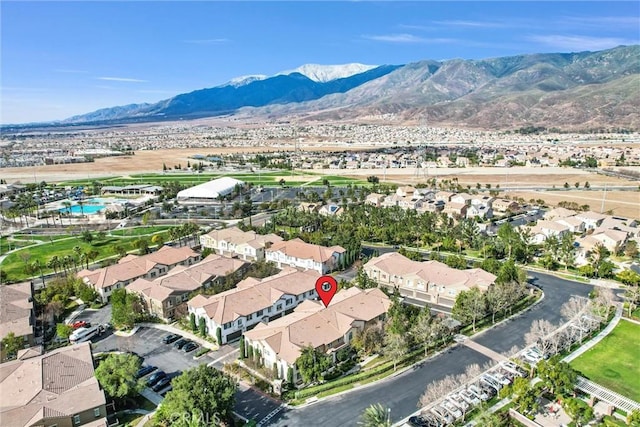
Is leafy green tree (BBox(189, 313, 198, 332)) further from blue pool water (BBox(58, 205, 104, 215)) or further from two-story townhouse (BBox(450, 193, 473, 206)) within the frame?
blue pool water (BBox(58, 205, 104, 215))

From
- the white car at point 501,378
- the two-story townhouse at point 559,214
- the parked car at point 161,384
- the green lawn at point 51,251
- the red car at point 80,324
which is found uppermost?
the green lawn at point 51,251

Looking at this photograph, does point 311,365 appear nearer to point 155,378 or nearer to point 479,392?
point 479,392

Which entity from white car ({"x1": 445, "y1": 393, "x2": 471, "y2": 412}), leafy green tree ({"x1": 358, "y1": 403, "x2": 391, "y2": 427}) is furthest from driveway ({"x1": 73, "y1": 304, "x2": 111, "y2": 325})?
white car ({"x1": 445, "y1": 393, "x2": 471, "y2": 412})

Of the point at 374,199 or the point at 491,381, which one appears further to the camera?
the point at 374,199

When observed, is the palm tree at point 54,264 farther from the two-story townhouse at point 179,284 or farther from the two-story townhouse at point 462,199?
the two-story townhouse at point 462,199

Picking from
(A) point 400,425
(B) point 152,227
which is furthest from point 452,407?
(B) point 152,227

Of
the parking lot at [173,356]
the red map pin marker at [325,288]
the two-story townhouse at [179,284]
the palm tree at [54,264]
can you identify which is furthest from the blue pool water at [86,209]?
the red map pin marker at [325,288]

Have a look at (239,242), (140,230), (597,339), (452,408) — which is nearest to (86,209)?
(140,230)
